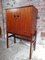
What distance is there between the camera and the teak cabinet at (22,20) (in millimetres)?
1601

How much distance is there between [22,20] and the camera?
172 cm

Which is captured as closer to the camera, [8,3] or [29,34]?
[29,34]

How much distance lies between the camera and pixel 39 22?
91.4 inches

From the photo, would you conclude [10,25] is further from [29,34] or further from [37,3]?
[37,3]

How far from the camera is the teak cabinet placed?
1.60 metres

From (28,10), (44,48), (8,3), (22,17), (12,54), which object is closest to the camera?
(28,10)

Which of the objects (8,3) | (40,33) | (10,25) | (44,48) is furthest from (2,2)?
(44,48)

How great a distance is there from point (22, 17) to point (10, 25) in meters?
0.43

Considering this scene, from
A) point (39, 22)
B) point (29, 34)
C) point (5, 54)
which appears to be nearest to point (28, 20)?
point (29, 34)

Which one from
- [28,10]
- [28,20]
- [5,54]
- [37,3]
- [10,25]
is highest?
[37,3]

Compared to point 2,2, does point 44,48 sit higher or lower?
lower

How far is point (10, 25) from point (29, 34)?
58cm

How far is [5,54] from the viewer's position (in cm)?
192

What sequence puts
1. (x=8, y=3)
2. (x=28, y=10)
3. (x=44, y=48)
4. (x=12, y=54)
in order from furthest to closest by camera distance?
(x=8, y=3)
(x=44, y=48)
(x=12, y=54)
(x=28, y=10)
